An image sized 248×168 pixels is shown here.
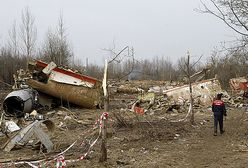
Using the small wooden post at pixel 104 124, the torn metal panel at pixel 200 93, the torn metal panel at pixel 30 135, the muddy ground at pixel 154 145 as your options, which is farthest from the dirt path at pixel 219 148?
the torn metal panel at pixel 200 93

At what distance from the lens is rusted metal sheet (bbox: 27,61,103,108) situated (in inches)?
748

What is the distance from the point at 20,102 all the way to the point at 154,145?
912 centimetres

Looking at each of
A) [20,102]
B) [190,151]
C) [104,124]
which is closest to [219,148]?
[190,151]

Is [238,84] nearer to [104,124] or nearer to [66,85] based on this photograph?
[66,85]

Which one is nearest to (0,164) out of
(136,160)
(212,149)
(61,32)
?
(136,160)

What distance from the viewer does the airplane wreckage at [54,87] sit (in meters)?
18.5

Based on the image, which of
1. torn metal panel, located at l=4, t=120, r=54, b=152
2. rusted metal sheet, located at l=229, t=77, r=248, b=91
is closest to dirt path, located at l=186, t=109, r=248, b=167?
torn metal panel, located at l=4, t=120, r=54, b=152

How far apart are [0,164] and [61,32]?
91.7 ft

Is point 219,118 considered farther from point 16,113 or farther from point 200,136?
point 16,113

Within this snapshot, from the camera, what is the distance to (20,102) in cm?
1728

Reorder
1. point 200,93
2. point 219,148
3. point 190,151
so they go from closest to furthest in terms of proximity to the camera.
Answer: point 190,151, point 219,148, point 200,93

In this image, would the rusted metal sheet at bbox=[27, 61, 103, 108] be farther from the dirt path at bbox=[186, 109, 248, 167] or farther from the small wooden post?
the small wooden post

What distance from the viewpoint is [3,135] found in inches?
470

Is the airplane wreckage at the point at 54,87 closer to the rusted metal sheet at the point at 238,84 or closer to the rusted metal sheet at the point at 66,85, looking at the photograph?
the rusted metal sheet at the point at 66,85
